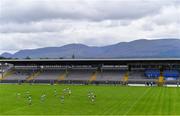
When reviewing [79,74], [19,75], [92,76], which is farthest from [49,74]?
[92,76]

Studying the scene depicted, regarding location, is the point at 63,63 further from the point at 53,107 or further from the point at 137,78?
the point at 53,107

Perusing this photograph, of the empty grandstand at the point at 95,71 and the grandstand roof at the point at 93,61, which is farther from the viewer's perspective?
the grandstand roof at the point at 93,61

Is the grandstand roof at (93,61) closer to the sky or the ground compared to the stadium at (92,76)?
closer to the sky

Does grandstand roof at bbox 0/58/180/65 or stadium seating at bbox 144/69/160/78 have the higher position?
grandstand roof at bbox 0/58/180/65

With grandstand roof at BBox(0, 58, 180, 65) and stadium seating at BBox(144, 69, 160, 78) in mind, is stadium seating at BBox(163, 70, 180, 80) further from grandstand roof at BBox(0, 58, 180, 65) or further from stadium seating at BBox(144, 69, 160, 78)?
grandstand roof at BBox(0, 58, 180, 65)

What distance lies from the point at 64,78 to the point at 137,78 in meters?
19.0

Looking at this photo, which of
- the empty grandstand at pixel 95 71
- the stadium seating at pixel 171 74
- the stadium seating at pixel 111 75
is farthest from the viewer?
the stadium seating at pixel 111 75

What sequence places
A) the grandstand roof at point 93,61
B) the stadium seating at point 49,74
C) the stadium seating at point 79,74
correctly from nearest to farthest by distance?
the grandstand roof at point 93,61 < the stadium seating at point 79,74 < the stadium seating at point 49,74

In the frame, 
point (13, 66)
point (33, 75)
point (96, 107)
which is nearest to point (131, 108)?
point (96, 107)

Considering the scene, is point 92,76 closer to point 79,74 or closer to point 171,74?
point 79,74

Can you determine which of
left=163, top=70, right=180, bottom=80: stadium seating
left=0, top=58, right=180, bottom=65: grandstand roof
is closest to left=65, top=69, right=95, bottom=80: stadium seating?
left=0, top=58, right=180, bottom=65: grandstand roof

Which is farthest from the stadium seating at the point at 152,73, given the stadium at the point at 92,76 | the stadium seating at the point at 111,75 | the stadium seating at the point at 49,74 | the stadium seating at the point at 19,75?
the stadium seating at the point at 19,75

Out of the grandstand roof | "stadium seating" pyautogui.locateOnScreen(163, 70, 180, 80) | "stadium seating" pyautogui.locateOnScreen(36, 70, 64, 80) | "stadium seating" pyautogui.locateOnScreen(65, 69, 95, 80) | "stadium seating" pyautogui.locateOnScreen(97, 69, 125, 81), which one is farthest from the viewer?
"stadium seating" pyautogui.locateOnScreen(36, 70, 64, 80)

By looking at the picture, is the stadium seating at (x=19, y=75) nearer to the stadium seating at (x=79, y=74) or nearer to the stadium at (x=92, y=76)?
the stadium at (x=92, y=76)
